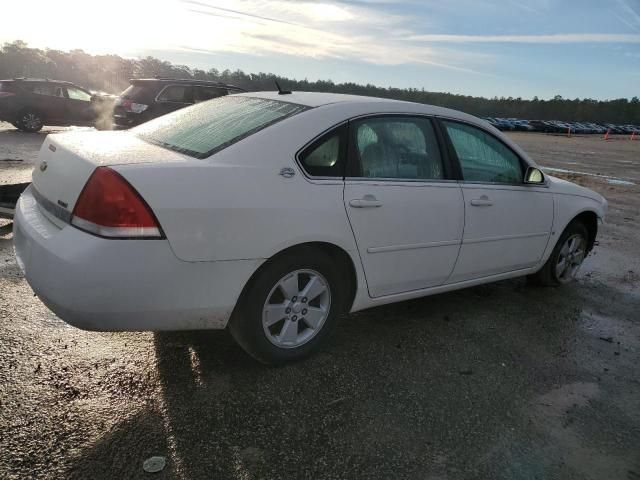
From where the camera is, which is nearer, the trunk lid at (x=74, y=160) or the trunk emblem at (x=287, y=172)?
the trunk lid at (x=74, y=160)

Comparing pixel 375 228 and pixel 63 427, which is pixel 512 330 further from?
pixel 63 427

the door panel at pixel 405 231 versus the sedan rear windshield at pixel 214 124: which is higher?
the sedan rear windshield at pixel 214 124

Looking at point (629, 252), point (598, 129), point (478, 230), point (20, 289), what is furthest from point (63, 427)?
point (598, 129)

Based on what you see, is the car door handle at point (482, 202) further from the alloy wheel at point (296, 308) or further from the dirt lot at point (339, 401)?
the alloy wheel at point (296, 308)

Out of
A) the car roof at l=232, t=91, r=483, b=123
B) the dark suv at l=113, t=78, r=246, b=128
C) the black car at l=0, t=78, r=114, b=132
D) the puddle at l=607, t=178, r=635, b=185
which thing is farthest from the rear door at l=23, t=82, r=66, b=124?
the puddle at l=607, t=178, r=635, b=185

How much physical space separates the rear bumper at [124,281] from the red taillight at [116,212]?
0.05 m

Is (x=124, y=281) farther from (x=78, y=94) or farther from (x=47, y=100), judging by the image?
(x=78, y=94)

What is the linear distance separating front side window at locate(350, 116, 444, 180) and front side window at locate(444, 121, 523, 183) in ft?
0.81

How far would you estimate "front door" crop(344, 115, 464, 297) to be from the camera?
10.5ft

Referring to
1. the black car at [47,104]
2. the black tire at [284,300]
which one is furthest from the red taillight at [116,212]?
the black car at [47,104]

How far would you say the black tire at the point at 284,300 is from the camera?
2.83 meters

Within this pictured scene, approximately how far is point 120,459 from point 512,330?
114 inches

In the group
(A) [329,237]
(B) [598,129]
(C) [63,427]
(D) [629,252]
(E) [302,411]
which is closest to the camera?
(C) [63,427]

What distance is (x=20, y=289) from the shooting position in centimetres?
393
